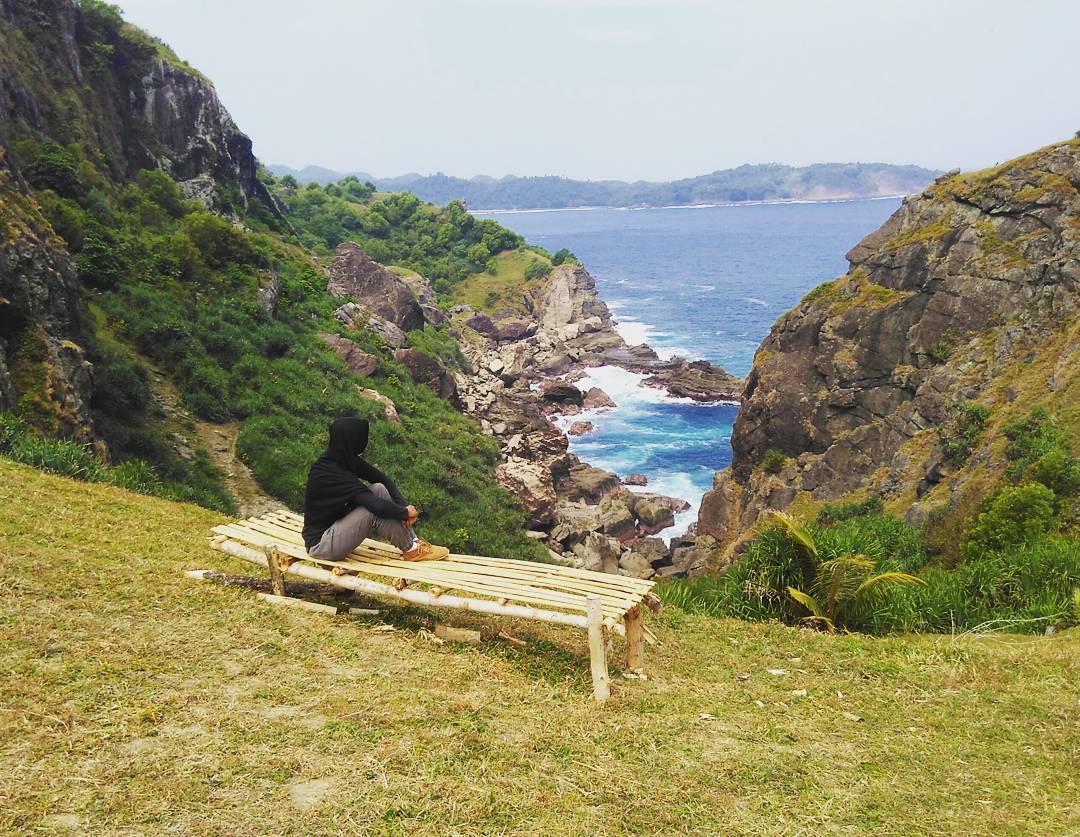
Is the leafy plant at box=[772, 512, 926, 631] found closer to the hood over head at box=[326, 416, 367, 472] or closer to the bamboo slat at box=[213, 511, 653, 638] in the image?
the bamboo slat at box=[213, 511, 653, 638]

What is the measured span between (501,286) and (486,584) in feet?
305

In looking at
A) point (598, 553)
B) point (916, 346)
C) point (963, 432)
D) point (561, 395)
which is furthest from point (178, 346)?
point (561, 395)

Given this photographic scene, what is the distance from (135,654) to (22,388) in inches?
425

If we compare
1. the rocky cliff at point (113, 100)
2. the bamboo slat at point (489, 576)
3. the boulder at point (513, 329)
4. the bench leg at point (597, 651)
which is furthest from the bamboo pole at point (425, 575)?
the boulder at point (513, 329)

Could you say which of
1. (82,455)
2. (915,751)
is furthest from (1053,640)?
(82,455)

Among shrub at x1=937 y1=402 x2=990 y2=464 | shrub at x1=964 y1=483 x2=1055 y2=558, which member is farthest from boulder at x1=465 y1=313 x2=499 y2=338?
shrub at x1=964 y1=483 x2=1055 y2=558

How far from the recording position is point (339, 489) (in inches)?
288

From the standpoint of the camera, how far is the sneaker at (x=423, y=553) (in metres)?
7.55

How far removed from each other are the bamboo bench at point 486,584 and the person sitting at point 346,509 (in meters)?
0.18

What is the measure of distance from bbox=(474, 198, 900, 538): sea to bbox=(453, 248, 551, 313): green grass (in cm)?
1376

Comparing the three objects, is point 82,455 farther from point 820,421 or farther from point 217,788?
point 820,421

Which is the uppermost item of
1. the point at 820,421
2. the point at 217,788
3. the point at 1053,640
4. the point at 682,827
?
the point at 217,788

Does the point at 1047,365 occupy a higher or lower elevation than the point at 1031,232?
lower

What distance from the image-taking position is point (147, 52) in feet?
155
